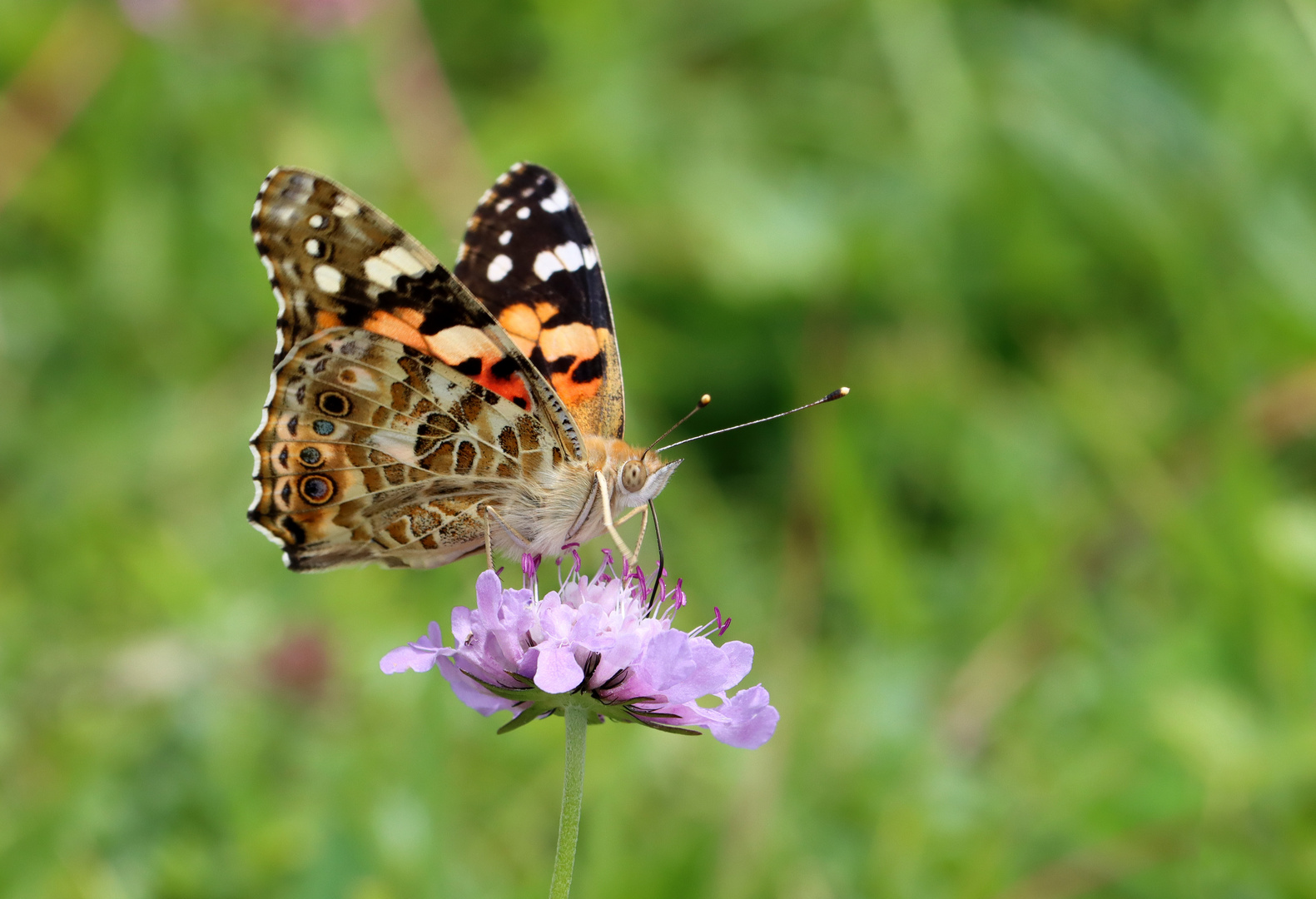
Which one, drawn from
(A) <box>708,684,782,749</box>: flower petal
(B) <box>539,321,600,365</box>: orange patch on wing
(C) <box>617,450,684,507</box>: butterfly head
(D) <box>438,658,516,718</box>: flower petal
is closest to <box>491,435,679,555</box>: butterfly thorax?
(C) <box>617,450,684,507</box>: butterfly head

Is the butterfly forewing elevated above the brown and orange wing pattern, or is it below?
below

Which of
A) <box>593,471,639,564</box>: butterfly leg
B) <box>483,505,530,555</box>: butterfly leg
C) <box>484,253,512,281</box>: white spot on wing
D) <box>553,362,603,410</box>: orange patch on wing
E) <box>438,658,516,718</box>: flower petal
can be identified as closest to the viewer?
<box>438,658,516,718</box>: flower petal

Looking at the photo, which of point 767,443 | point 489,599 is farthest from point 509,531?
point 767,443

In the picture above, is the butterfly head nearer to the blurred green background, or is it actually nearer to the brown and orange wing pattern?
the brown and orange wing pattern

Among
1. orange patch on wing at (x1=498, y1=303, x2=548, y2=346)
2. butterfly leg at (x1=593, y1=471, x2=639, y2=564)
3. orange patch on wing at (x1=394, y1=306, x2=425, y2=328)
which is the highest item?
orange patch on wing at (x1=498, y1=303, x2=548, y2=346)

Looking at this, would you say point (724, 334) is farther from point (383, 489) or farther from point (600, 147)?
point (383, 489)

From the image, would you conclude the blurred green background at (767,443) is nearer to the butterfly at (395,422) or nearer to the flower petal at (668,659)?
the butterfly at (395,422)

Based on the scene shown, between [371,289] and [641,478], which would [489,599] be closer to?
[641,478]
